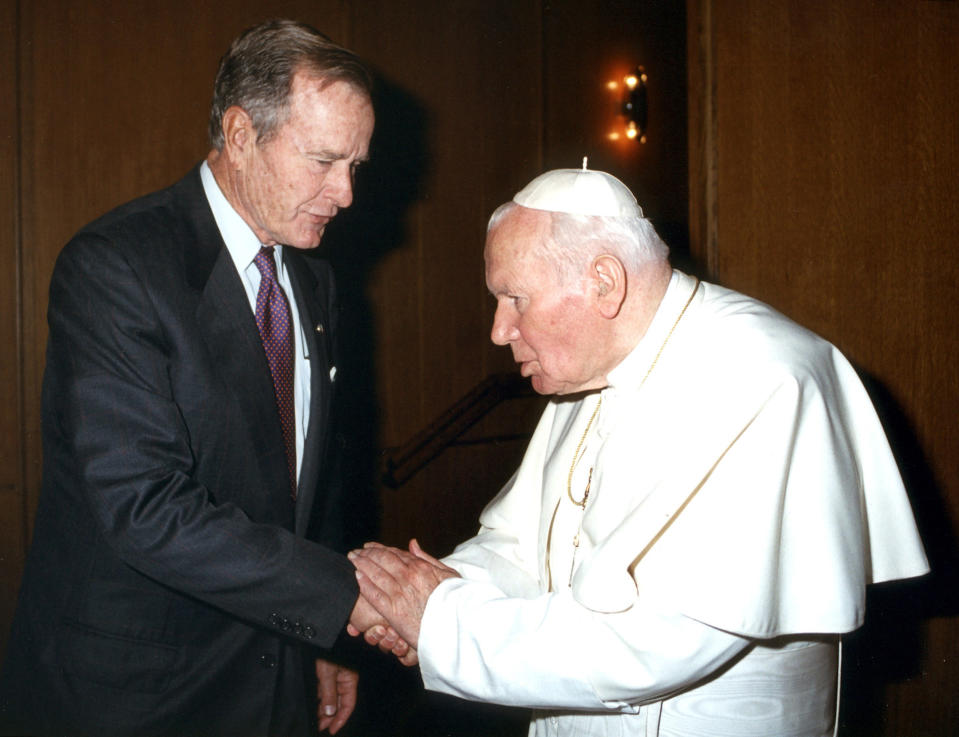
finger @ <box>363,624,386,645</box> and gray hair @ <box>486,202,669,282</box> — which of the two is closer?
gray hair @ <box>486,202,669,282</box>

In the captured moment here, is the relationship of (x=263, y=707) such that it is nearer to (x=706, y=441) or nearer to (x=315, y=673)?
(x=315, y=673)

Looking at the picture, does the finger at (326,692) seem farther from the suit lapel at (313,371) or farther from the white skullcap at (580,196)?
the white skullcap at (580,196)

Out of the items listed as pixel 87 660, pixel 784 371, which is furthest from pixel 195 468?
pixel 784 371

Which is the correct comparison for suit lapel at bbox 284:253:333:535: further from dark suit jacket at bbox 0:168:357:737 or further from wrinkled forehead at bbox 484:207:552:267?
wrinkled forehead at bbox 484:207:552:267

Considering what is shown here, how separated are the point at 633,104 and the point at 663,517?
5.28 m

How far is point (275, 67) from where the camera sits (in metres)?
2.11

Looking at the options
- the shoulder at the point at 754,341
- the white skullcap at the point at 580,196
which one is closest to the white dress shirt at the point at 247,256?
the white skullcap at the point at 580,196

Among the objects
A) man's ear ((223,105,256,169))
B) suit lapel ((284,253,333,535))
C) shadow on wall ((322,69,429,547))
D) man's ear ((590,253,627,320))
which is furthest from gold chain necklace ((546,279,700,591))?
shadow on wall ((322,69,429,547))

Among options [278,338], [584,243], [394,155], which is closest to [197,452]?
[278,338]

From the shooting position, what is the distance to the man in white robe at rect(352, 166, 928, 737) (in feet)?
5.11

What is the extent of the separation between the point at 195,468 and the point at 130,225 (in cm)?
60

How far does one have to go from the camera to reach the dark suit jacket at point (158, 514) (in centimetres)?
185

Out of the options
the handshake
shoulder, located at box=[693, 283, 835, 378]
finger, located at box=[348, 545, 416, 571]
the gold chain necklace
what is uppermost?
shoulder, located at box=[693, 283, 835, 378]

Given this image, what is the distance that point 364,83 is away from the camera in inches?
86.4
